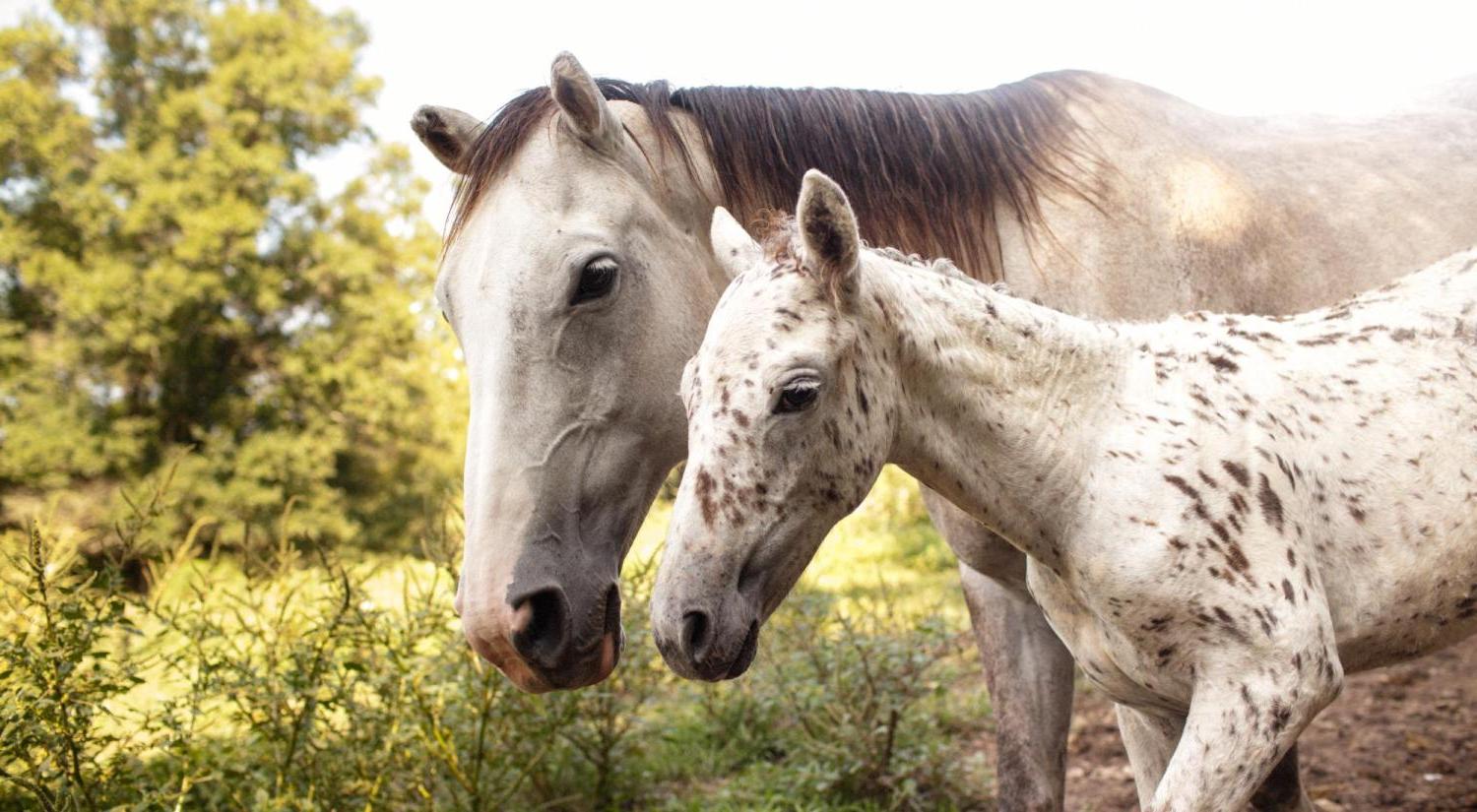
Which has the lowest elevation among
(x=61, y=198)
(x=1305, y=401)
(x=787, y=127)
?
(x=1305, y=401)

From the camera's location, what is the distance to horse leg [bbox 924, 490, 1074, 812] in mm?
Answer: 3131

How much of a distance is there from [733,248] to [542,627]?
39.9 inches

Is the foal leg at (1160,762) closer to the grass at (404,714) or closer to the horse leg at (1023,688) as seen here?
the horse leg at (1023,688)

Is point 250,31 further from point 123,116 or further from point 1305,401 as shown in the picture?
point 1305,401

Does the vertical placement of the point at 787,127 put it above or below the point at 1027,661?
above

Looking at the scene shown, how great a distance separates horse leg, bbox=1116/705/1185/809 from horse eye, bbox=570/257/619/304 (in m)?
1.69

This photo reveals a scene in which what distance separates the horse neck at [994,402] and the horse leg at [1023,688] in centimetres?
90

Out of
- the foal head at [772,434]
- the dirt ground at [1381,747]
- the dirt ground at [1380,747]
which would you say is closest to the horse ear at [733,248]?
the foal head at [772,434]

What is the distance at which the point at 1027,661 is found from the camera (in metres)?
3.18

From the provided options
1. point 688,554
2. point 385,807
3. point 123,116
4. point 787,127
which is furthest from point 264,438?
point 688,554

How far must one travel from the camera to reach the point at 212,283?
51.0 ft

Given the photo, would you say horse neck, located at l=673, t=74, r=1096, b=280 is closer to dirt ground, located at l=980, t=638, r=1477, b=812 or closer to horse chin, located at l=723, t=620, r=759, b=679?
horse chin, located at l=723, t=620, r=759, b=679

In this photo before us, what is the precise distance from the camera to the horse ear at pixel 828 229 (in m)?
1.94

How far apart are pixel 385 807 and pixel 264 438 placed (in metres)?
13.3
